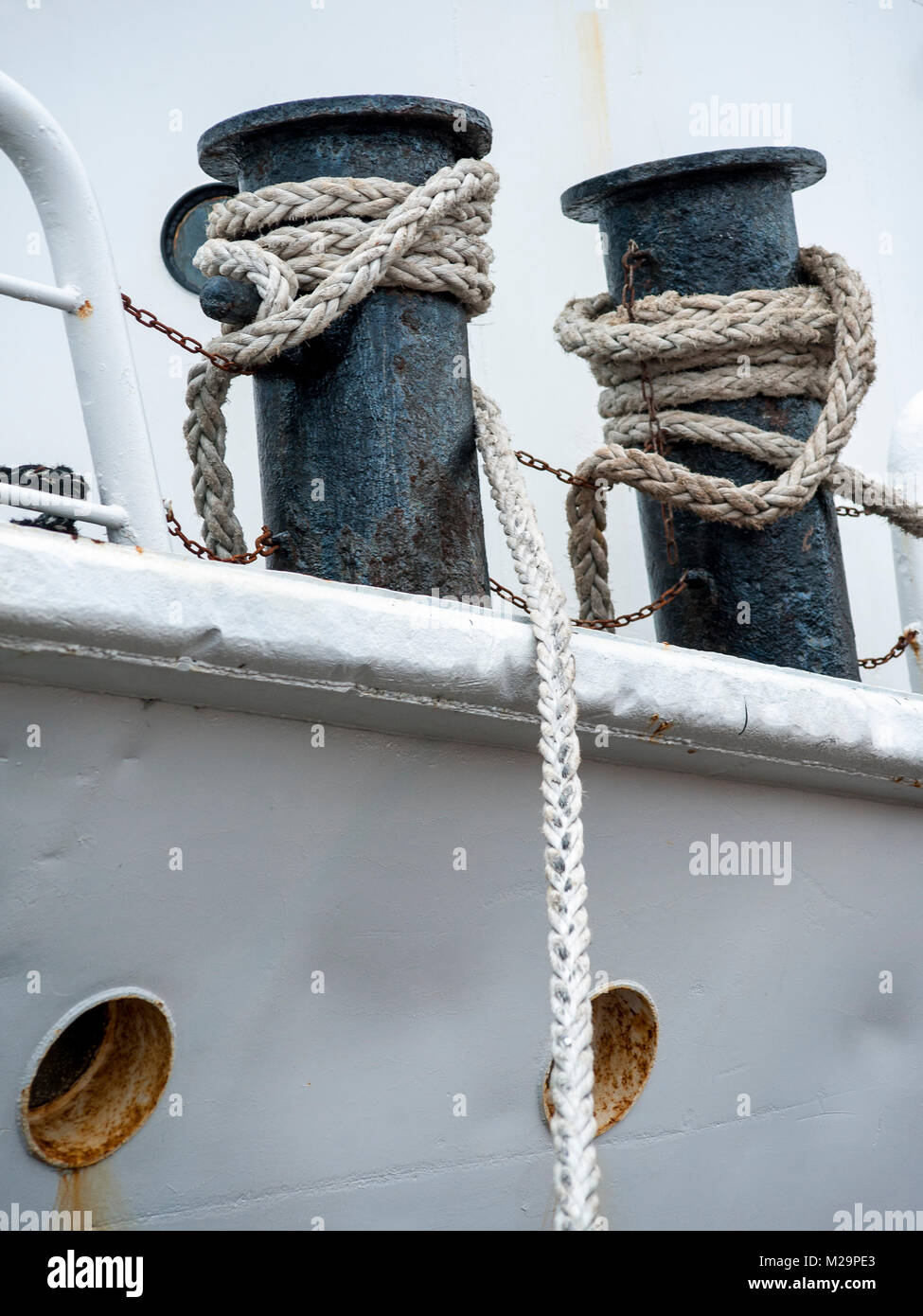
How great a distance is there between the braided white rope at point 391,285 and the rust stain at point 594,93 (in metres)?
1.47

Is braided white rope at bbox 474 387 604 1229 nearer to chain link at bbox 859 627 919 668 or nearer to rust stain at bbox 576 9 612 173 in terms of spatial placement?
chain link at bbox 859 627 919 668

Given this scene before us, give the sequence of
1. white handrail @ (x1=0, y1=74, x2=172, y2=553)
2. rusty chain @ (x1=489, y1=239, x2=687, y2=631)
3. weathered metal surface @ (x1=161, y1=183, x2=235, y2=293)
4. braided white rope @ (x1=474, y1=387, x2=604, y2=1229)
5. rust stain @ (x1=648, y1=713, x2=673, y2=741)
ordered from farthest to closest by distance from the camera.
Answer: weathered metal surface @ (x1=161, y1=183, x2=235, y2=293)
rusty chain @ (x1=489, y1=239, x2=687, y2=631)
rust stain @ (x1=648, y1=713, x2=673, y2=741)
white handrail @ (x1=0, y1=74, x2=172, y2=553)
braided white rope @ (x1=474, y1=387, x2=604, y2=1229)

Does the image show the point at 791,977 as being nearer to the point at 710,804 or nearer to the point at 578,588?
the point at 710,804

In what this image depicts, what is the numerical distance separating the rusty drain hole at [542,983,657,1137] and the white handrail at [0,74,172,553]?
77cm

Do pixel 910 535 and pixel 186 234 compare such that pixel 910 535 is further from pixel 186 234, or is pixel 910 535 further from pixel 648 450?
pixel 186 234

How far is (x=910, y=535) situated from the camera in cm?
241

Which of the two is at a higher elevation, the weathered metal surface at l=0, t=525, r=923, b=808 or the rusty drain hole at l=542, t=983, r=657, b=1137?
Answer: the weathered metal surface at l=0, t=525, r=923, b=808

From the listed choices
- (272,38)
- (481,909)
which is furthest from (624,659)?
(272,38)

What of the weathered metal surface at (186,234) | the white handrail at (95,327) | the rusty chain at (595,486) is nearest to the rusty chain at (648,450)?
the rusty chain at (595,486)

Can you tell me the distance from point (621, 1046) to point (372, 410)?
849 mm

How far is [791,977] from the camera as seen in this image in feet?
6.33

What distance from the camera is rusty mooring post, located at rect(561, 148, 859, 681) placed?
2.20 metres

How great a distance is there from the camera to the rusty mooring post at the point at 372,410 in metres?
1.82

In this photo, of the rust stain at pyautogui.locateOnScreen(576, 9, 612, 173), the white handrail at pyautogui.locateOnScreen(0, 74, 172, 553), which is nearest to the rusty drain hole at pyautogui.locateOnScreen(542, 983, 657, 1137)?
the white handrail at pyautogui.locateOnScreen(0, 74, 172, 553)
